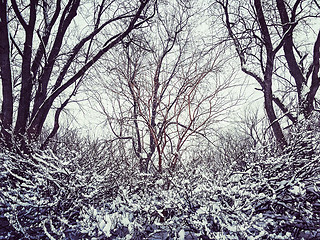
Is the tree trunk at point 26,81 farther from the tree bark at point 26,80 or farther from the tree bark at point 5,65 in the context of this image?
the tree bark at point 5,65

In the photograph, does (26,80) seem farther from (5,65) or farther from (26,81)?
(5,65)

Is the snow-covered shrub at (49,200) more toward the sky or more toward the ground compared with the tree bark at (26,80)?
more toward the ground

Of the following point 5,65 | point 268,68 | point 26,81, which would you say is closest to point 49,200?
point 26,81

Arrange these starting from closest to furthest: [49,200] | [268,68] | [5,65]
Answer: [49,200] → [5,65] → [268,68]

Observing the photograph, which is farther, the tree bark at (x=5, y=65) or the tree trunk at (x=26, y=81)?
the tree bark at (x=5, y=65)

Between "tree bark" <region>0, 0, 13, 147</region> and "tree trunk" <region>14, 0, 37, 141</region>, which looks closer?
"tree trunk" <region>14, 0, 37, 141</region>

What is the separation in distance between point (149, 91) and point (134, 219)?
2.16 meters

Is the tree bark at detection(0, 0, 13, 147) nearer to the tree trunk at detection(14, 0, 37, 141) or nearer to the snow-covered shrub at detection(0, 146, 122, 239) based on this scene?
the tree trunk at detection(14, 0, 37, 141)

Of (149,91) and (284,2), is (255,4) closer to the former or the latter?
(284,2)

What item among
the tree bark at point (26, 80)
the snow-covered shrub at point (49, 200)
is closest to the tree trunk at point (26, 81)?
the tree bark at point (26, 80)

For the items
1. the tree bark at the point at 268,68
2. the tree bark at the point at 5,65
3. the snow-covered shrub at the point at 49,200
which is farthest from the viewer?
the tree bark at the point at 268,68

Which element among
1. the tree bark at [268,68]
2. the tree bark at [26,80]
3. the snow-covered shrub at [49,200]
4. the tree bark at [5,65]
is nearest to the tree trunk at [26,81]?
the tree bark at [26,80]

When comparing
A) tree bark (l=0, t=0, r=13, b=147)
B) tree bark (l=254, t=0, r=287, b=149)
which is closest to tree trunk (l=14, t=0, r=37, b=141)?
tree bark (l=0, t=0, r=13, b=147)

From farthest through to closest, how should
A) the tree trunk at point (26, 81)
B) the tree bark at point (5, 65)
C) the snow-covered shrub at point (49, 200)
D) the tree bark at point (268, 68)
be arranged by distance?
the tree bark at point (268, 68) < the tree bark at point (5, 65) < the tree trunk at point (26, 81) < the snow-covered shrub at point (49, 200)
